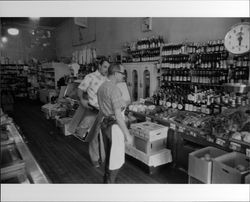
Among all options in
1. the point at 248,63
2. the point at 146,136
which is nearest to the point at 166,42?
the point at 248,63

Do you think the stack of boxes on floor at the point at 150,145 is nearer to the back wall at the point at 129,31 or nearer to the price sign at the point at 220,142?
the price sign at the point at 220,142

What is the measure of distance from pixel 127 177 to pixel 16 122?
151cm

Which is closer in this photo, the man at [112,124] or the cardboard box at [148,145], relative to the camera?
the man at [112,124]

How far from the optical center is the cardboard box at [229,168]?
2.19 m

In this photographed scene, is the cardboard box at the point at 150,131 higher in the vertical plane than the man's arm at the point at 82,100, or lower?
lower

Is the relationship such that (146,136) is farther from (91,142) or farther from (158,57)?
(158,57)

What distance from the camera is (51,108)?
3.43 m

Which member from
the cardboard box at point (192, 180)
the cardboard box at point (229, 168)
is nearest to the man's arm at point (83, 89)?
the cardboard box at point (192, 180)

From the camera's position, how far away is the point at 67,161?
2.91 meters

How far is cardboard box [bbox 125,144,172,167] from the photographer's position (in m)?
2.89

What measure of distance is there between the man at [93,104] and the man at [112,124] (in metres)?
0.15

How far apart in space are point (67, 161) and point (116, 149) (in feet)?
2.60

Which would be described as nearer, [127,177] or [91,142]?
[127,177]

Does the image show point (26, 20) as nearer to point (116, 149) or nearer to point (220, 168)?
point (116, 149)
